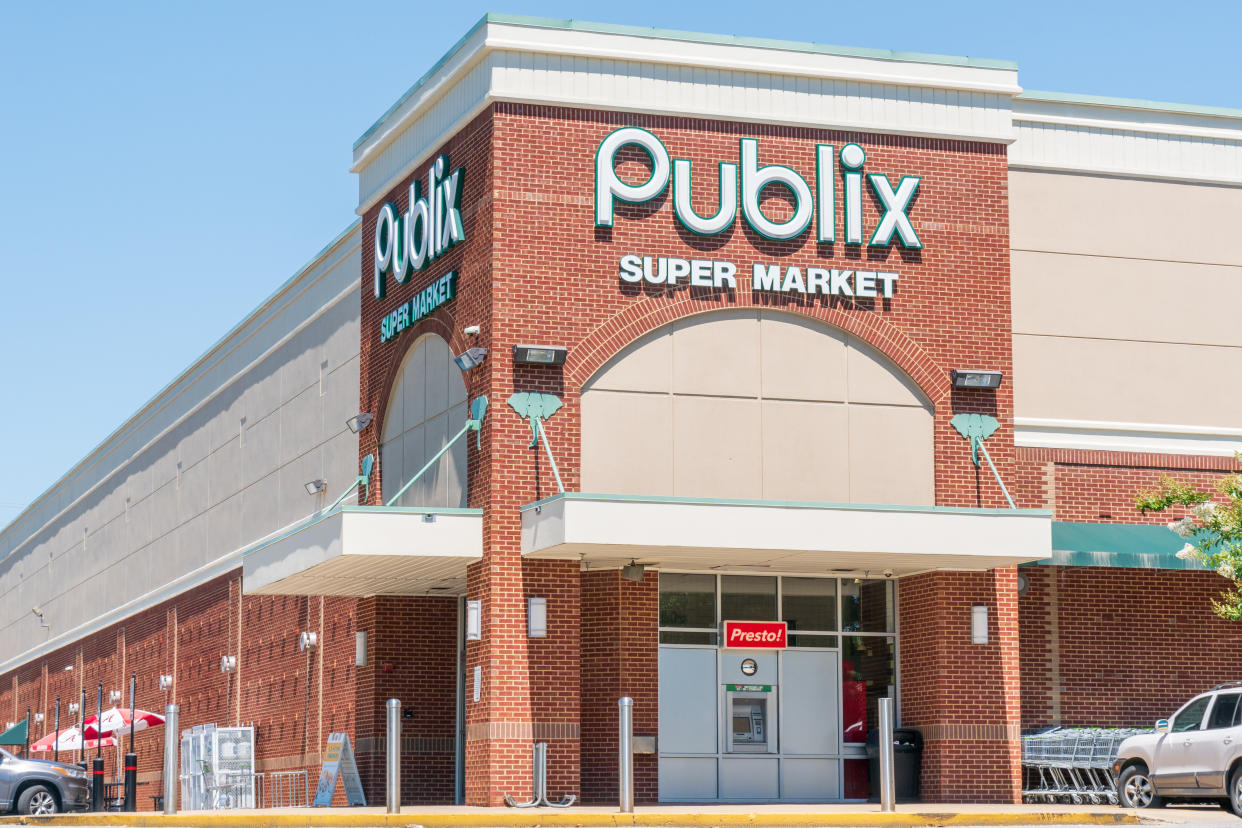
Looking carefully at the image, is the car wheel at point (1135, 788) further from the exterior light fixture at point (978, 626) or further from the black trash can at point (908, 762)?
the black trash can at point (908, 762)

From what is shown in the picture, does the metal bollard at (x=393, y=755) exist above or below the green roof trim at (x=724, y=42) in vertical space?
below

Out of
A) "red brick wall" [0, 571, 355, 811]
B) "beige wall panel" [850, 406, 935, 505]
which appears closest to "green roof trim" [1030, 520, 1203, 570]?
"beige wall panel" [850, 406, 935, 505]

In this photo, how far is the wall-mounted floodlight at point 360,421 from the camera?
33312 millimetres

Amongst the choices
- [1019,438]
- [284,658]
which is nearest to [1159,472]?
[1019,438]

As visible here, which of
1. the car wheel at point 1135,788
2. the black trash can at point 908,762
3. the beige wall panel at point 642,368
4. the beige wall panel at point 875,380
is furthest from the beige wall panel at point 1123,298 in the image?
the car wheel at point 1135,788

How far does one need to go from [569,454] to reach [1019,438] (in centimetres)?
874

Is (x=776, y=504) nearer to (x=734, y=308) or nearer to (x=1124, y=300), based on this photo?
(x=734, y=308)

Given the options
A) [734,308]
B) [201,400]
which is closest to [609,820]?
[734,308]

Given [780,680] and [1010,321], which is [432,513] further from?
[1010,321]

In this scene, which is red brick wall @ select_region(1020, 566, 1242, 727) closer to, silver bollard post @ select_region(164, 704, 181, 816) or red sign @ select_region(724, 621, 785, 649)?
red sign @ select_region(724, 621, 785, 649)

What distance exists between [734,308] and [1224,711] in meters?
9.29

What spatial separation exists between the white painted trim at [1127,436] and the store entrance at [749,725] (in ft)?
18.1

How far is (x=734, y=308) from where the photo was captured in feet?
92.9

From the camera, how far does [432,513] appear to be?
27.0 m
